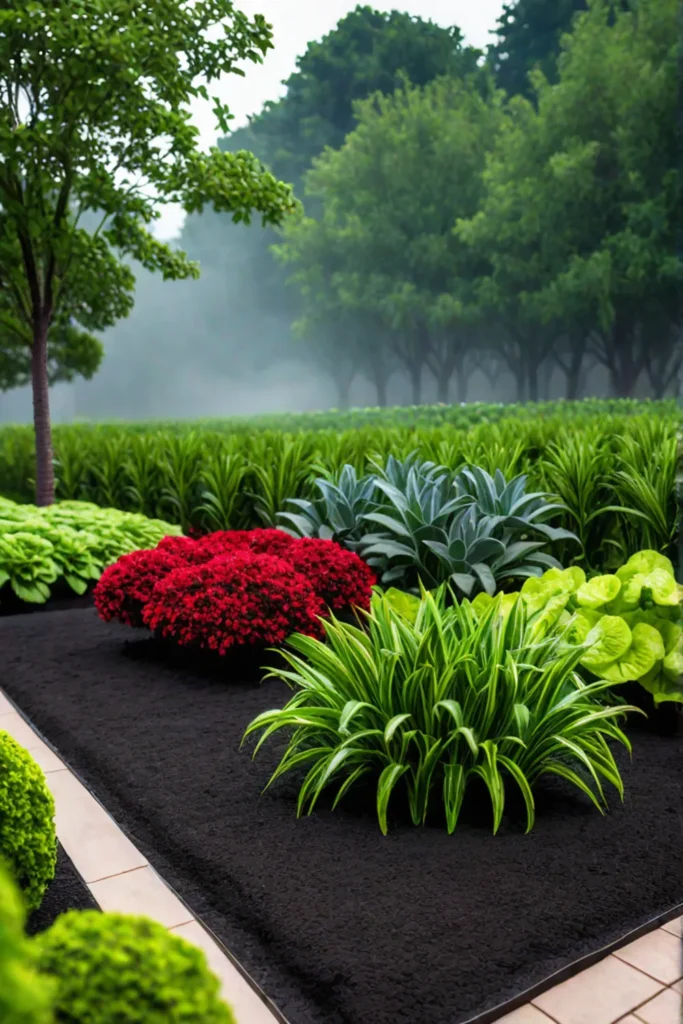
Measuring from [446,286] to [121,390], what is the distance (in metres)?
28.4

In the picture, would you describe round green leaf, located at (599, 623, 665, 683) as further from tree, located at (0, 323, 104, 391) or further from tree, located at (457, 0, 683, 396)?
tree, located at (457, 0, 683, 396)

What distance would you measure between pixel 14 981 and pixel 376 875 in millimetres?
1915

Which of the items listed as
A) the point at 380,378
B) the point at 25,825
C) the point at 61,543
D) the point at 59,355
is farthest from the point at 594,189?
the point at 25,825

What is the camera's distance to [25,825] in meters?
2.21

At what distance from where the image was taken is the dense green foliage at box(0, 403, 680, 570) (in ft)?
16.4

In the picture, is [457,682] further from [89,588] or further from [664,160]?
[664,160]

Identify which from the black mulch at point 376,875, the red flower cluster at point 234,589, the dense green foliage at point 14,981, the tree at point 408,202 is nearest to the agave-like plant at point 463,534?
the red flower cluster at point 234,589

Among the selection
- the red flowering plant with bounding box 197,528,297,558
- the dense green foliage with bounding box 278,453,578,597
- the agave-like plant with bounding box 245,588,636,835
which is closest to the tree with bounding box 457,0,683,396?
the dense green foliage with bounding box 278,453,578,597

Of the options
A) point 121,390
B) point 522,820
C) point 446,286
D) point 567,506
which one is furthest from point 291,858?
point 121,390

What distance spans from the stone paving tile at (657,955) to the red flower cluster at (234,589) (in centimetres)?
228

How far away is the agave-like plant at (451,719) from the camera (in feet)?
9.07

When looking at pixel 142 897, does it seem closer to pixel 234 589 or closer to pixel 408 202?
pixel 234 589

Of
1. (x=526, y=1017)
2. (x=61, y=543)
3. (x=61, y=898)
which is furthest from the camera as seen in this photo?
(x=61, y=543)

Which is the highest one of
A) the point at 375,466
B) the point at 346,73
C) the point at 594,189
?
the point at 346,73
